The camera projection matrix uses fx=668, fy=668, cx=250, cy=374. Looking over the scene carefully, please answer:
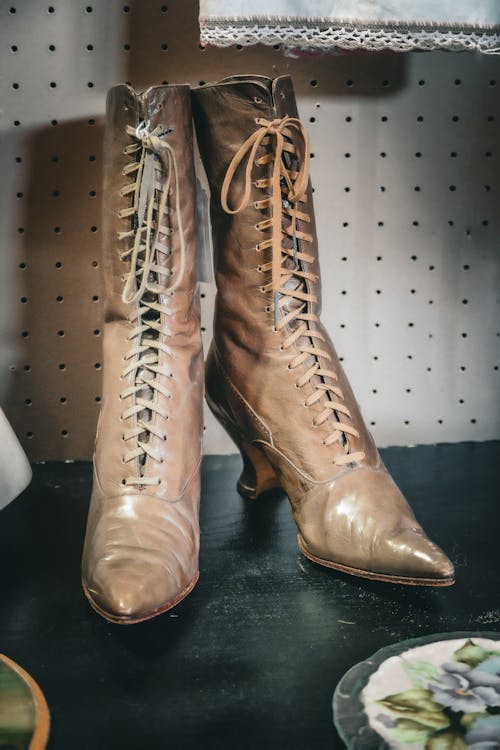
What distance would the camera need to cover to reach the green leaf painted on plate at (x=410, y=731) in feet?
1.62

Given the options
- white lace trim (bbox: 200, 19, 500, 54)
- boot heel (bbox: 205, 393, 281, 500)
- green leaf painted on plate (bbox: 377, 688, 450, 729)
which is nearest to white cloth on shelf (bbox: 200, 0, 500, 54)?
white lace trim (bbox: 200, 19, 500, 54)

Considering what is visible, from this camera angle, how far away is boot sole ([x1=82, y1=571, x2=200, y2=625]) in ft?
2.01

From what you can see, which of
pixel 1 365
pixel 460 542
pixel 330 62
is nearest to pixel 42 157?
pixel 1 365

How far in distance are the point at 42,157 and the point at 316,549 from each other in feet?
2.44

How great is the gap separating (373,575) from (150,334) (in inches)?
14.9

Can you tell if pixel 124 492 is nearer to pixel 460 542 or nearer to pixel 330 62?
pixel 460 542

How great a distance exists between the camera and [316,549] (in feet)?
2.46

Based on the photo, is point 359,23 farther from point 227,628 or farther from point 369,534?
point 227,628

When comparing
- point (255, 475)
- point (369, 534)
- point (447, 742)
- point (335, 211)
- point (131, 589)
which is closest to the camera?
point (447, 742)

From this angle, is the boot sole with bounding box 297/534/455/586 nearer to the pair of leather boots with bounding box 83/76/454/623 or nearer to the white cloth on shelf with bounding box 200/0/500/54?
the pair of leather boots with bounding box 83/76/454/623

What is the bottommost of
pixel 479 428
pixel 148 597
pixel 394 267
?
pixel 479 428

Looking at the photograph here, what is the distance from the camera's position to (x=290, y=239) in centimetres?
83

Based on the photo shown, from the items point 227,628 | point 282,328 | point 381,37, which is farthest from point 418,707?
point 381,37

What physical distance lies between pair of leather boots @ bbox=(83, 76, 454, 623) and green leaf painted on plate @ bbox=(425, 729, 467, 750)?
0.20 metres
